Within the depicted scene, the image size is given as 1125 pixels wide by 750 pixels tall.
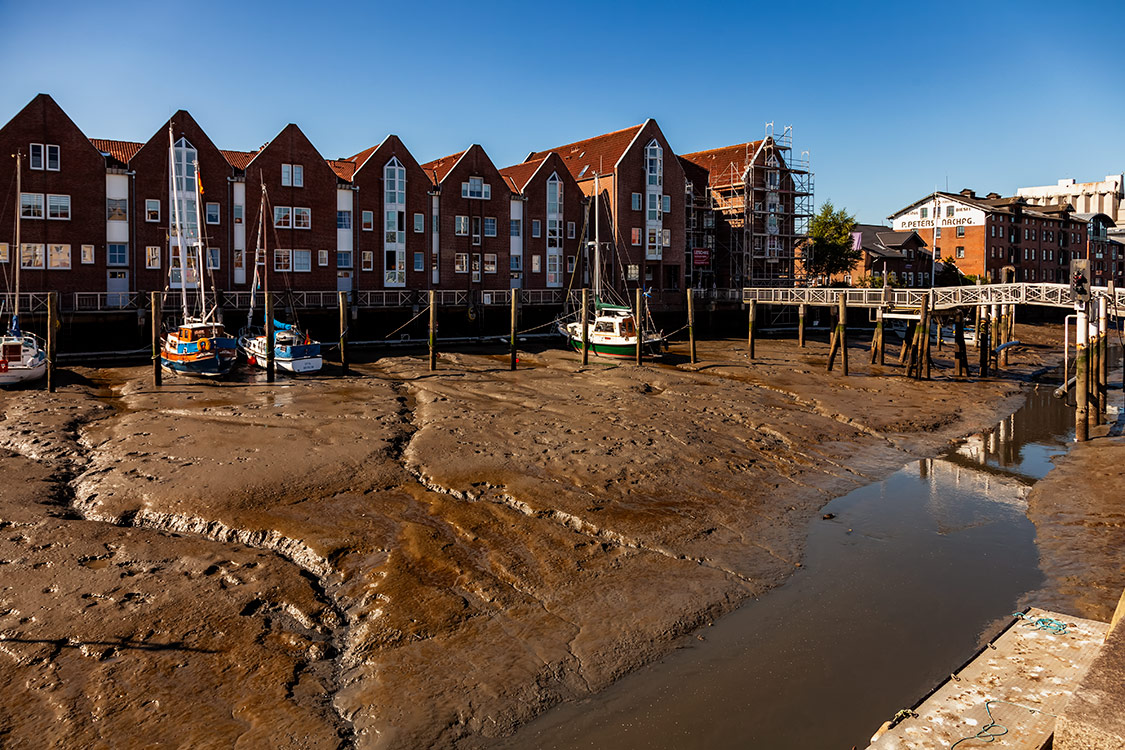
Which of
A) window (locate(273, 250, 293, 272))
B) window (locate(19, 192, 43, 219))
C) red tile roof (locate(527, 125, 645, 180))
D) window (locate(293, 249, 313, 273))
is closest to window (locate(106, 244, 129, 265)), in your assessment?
window (locate(19, 192, 43, 219))

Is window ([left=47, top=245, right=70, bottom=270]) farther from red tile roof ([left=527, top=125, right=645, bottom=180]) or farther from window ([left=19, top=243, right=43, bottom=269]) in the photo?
red tile roof ([left=527, top=125, right=645, bottom=180])

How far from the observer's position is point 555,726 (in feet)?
31.1

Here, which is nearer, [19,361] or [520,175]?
A: [19,361]

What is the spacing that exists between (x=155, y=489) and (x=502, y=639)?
916cm

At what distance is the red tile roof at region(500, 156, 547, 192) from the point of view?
199 ft

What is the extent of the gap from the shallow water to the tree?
58.0m

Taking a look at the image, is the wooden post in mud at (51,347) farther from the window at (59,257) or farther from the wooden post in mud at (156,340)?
the window at (59,257)

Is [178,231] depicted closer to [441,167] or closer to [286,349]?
[286,349]

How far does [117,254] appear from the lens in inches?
1736

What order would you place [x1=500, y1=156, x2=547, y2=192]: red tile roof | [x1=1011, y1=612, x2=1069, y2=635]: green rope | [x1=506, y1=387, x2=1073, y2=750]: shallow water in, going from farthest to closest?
[x1=500, y1=156, x2=547, y2=192]: red tile roof < [x1=1011, y1=612, x2=1069, y2=635]: green rope < [x1=506, y1=387, x2=1073, y2=750]: shallow water

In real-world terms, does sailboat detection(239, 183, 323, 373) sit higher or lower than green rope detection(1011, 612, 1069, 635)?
higher

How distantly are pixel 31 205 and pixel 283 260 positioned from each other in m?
12.5

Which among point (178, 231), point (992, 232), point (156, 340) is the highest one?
point (992, 232)

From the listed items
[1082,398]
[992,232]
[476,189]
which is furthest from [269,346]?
[992,232]
